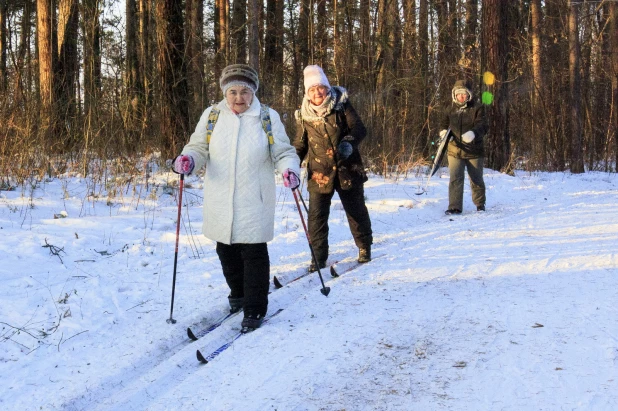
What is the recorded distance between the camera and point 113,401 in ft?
8.96

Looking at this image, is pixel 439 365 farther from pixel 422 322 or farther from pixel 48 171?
pixel 48 171

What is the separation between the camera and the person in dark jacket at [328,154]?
17.0 feet

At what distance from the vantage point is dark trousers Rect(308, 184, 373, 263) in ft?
17.7

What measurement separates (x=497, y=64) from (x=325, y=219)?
8583 millimetres

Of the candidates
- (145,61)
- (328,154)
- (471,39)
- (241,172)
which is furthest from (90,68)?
(471,39)

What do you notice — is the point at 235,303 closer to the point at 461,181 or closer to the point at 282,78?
the point at 461,181

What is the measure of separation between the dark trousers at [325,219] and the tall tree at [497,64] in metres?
7.81

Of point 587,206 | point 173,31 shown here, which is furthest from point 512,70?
point 173,31

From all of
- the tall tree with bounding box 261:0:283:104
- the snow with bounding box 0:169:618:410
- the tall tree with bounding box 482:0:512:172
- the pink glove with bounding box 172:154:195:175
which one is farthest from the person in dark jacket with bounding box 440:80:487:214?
the tall tree with bounding box 261:0:283:104

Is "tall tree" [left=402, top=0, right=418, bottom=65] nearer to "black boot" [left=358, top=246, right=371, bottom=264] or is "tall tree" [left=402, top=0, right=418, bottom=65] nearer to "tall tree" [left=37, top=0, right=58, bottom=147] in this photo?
"tall tree" [left=37, top=0, right=58, bottom=147]

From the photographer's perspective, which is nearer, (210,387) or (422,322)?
(210,387)

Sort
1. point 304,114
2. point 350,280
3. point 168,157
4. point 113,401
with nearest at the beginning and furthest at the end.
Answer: point 113,401 < point 350,280 < point 304,114 < point 168,157

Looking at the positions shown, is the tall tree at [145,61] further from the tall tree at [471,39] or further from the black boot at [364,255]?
the tall tree at [471,39]

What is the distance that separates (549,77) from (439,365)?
65.7 feet
